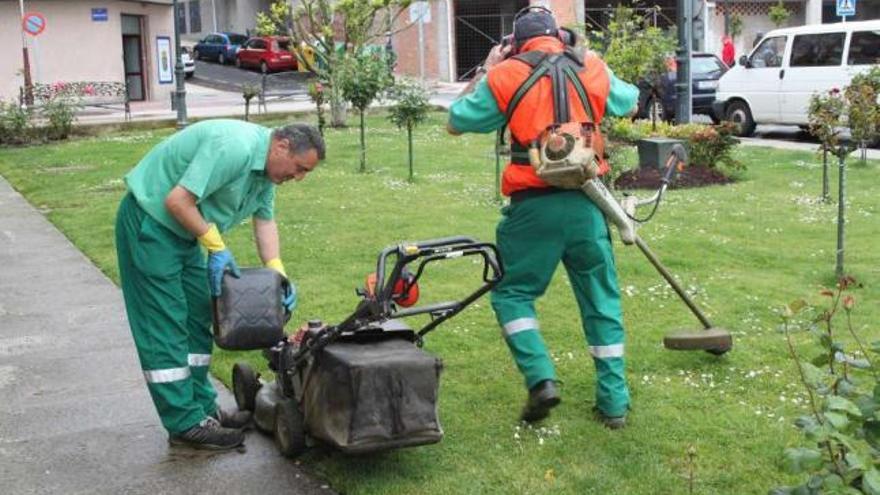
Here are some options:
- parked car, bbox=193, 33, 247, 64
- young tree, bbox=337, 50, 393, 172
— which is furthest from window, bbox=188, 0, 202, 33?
young tree, bbox=337, 50, 393, 172

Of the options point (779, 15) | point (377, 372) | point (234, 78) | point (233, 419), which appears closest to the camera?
point (377, 372)

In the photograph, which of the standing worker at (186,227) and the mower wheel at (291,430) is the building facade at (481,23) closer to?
the standing worker at (186,227)

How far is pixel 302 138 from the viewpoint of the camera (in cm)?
467

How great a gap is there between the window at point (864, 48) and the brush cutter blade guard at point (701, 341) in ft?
43.8

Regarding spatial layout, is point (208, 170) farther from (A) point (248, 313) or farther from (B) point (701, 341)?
(B) point (701, 341)

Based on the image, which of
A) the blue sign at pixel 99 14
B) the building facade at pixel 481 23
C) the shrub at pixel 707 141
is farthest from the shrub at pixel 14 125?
the building facade at pixel 481 23

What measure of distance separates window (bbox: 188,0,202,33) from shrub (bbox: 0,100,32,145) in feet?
140

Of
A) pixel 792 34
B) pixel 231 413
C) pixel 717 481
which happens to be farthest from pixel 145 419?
pixel 792 34

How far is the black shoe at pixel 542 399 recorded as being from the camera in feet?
16.2

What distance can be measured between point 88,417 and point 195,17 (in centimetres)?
6065

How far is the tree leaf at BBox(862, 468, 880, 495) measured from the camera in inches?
101

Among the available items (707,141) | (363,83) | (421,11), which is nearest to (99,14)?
(421,11)

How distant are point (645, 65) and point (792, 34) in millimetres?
4600

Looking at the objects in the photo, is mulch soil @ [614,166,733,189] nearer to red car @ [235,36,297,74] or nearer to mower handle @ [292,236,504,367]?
mower handle @ [292,236,504,367]
